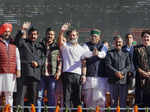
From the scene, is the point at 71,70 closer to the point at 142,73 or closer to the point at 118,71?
the point at 118,71

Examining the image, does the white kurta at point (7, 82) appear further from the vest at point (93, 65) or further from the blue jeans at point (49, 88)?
the vest at point (93, 65)

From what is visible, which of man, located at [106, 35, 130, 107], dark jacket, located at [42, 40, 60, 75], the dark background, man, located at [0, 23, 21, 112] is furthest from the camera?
the dark background

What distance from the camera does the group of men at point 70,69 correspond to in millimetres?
9633

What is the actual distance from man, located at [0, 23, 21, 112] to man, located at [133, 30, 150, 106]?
2.31 metres

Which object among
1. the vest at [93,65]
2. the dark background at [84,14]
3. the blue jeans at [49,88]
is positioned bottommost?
the blue jeans at [49,88]

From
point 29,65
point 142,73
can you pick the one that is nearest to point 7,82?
point 29,65

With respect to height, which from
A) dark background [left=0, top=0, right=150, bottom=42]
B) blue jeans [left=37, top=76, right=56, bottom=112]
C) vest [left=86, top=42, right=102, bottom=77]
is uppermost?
dark background [left=0, top=0, right=150, bottom=42]

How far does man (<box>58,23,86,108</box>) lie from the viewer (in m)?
9.61

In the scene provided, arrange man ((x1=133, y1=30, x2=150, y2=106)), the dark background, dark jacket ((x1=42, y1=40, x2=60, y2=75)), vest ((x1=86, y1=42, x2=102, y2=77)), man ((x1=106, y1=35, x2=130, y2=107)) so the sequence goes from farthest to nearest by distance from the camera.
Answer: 1. the dark background
2. dark jacket ((x1=42, y1=40, x2=60, y2=75))
3. vest ((x1=86, y1=42, x2=102, y2=77))
4. man ((x1=106, y1=35, x2=130, y2=107))
5. man ((x1=133, y1=30, x2=150, y2=106))

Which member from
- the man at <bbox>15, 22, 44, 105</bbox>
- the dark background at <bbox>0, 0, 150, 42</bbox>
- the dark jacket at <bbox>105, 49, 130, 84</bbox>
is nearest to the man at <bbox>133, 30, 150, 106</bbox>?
the dark jacket at <bbox>105, 49, 130, 84</bbox>

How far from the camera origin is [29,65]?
9.77 metres

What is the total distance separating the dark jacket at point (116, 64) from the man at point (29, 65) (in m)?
1.34

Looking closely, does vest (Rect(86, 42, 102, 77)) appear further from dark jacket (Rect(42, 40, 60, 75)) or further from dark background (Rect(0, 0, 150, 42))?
dark background (Rect(0, 0, 150, 42))

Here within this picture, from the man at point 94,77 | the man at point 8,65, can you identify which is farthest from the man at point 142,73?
the man at point 8,65
